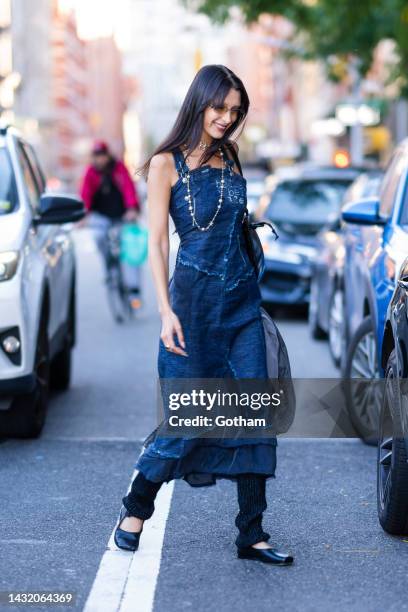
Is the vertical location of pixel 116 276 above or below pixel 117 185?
below

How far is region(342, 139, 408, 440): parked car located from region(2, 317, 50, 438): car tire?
1.76 metres

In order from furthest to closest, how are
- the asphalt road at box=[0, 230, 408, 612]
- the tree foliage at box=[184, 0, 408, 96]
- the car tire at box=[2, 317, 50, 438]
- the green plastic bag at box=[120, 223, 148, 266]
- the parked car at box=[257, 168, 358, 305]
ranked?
the tree foliage at box=[184, 0, 408, 96] → the green plastic bag at box=[120, 223, 148, 266] → the parked car at box=[257, 168, 358, 305] → the car tire at box=[2, 317, 50, 438] → the asphalt road at box=[0, 230, 408, 612]

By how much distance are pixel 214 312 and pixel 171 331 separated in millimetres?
172

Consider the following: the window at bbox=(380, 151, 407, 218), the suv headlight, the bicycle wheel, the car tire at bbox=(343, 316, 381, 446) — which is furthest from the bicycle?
the suv headlight

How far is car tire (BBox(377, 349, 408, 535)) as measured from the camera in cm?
526

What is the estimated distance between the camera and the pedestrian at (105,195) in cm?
Result: 1523

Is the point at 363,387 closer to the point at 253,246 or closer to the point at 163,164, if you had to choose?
the point at 253,246

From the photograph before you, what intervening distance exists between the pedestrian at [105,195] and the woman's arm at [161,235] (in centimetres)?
1002

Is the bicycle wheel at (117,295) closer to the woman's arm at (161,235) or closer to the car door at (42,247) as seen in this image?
the car door at (42,247)

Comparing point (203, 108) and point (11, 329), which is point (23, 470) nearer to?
point (11, 329)

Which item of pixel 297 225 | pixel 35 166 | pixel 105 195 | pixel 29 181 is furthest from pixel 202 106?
pixel 297 225

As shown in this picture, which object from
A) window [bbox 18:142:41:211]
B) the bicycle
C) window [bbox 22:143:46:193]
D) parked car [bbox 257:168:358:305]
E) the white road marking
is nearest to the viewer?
the white road marking

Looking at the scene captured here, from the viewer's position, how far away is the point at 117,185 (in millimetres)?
15312

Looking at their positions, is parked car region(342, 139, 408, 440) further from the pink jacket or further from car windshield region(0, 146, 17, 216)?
the pink jacket
